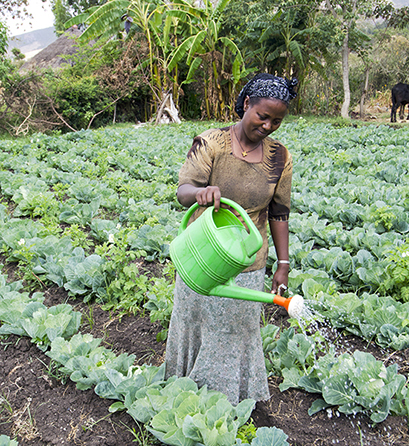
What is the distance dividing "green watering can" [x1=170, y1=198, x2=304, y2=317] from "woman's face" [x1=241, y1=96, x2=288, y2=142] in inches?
15.0

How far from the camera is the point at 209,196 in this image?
1428 millimetres

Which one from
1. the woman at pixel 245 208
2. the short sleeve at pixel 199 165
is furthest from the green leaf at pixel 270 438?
the short sleeve at pixel 199 165

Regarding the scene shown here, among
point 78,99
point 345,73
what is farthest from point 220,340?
point 78,99

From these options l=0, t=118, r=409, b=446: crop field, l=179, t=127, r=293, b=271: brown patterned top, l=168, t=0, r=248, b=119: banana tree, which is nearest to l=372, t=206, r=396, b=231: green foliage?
l=0, t=118, r=409, b=446: crop field

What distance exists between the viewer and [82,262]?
3.24 m

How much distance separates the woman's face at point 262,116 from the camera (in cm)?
158

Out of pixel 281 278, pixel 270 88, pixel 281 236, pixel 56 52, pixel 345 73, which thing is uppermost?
pixel 56 52

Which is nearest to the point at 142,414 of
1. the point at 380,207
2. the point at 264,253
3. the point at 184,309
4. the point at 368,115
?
the point at 184,309

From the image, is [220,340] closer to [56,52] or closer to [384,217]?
[384,217]

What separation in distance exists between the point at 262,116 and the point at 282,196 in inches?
17.4

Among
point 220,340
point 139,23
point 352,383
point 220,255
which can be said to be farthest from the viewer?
point 139,23

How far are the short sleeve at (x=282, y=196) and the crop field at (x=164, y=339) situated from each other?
19.1 inches

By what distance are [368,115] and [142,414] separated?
61.7ft

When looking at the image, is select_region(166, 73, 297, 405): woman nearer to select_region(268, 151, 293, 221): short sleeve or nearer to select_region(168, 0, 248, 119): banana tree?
select_region(268, 151, 293, 221): short sleeve
